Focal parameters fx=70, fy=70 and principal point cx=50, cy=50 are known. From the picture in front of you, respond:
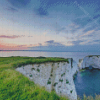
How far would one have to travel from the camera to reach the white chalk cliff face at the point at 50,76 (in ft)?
29.7

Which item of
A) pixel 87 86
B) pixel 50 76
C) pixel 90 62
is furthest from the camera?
pixel 90 62

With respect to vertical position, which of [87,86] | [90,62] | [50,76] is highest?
[50,76]

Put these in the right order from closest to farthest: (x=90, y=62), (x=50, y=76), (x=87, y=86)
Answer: (x=50, y=76)
(x=87, y=86)
(x=90, y=62)

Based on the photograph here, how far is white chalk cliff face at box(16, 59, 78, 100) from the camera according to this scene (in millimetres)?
9055

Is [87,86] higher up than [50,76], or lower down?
lower down

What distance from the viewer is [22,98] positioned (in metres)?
3.23

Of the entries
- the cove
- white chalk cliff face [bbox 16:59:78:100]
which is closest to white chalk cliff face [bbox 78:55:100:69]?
the cove

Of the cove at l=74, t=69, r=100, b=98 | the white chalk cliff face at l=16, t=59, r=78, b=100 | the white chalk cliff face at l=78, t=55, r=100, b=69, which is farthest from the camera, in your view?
the white chalk cliff face at l=78, t=55, r=100, b=69

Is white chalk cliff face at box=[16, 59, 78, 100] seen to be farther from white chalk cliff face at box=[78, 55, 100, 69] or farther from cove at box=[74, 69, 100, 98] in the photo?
white chalk cliff face at box=[78, 55, 100, 69]

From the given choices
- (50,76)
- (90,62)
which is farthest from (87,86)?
(90,62)

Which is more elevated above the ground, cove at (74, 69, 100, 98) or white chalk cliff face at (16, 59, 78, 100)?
white chalk cliff face at (16, 59, 78, 100)

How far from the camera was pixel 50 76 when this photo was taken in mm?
10344

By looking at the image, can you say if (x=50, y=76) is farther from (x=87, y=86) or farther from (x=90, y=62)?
(x=90, y=62)

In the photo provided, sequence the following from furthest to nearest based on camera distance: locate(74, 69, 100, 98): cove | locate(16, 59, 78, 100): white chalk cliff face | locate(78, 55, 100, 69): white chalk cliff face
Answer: locate(78, 55, 100, 69): white chalk cliff face < locate(74, 69, 100, 98): cove < locate(16, 59, 78, 100): white chalk cliff face
